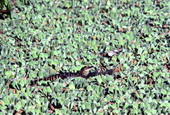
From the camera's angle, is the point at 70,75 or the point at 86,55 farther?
the point at 86,55

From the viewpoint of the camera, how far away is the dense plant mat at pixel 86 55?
318 cm

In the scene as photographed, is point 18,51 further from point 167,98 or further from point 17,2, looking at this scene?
point 167,98

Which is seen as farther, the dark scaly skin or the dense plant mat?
the dark scaly skin

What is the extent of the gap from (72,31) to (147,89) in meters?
1.17

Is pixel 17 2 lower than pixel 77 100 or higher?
higher

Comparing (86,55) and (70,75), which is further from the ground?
(86,55)

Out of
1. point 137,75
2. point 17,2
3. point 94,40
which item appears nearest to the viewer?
point 137,75

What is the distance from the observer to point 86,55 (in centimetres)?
375

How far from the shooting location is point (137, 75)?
354 centimetres

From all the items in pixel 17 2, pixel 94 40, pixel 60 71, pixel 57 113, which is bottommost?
pixel 57 113

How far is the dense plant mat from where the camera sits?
10.4 feet

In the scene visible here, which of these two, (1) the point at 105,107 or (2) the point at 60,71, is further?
(2) the point at 60,71

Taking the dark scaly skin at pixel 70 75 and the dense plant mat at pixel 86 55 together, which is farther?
the dark scaly skin at pixel 70 75

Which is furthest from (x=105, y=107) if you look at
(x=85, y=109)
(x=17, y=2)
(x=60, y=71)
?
(x=17, y=2)
